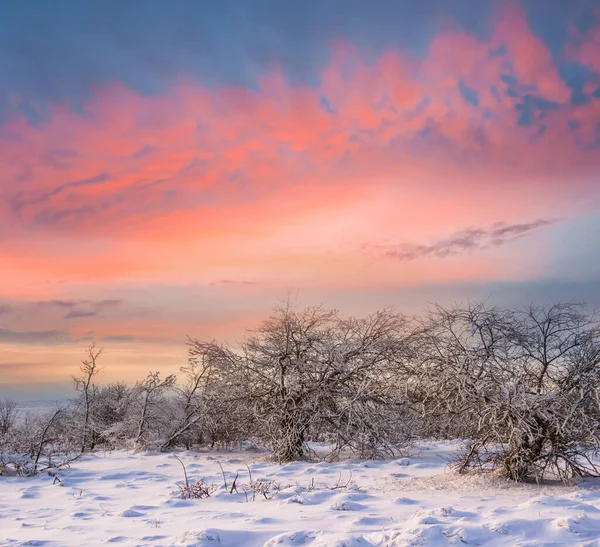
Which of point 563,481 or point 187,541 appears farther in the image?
point 563,481

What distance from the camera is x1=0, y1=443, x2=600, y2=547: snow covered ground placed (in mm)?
5879

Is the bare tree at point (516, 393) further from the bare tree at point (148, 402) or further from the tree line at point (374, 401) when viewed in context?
the bare tree at point (148, 402)

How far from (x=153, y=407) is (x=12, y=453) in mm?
4427

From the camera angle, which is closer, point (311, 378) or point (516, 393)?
point (516, 393)

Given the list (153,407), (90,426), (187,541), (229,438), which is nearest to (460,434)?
(187,541)

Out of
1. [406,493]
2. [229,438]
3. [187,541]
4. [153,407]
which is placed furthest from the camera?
[153,407]

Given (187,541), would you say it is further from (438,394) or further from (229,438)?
(229,438)

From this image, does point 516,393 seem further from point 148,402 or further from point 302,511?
point 148,402

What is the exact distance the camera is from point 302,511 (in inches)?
292

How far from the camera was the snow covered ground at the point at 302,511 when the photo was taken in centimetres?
588

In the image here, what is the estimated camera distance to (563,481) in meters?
9.79

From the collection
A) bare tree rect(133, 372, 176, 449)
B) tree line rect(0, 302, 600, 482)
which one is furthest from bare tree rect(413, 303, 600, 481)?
bare tree rect(133, 372, 176, 449)

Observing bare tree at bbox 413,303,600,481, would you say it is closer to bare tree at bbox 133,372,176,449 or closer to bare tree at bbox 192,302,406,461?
bare tree at bbox 192,302,406,461

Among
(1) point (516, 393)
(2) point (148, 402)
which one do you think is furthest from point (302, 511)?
(2) point (148, 402)
